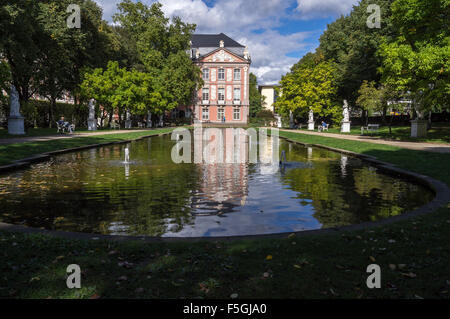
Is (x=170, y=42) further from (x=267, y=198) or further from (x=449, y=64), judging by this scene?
(x=267, y=198)

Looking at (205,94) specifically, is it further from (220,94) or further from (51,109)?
(51,109)

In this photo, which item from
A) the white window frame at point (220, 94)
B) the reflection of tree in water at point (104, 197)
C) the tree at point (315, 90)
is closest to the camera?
the reflection of tree in water at point (104, 197)

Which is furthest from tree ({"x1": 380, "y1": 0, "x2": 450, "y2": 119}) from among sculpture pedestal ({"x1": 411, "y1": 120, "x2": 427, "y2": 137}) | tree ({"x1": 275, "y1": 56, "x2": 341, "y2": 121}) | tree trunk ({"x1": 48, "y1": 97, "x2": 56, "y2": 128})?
tree trunk ({"x1": 48, "y1": 97, "x2": 56, "y2": 128})

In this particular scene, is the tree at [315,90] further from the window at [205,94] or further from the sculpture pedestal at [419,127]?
the window at [205,94]

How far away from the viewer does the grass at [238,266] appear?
11.4 ft

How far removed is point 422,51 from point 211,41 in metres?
71.7

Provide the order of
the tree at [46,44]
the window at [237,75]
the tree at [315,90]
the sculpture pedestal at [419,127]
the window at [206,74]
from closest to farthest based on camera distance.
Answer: the sculpture pedestal at [419,127], the tree at [46,44], the tree at [315,90], the window at [206,74], the window at [237,75]

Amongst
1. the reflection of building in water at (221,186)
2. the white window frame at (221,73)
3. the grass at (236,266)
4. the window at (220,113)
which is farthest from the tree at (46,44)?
the window at (220,113)

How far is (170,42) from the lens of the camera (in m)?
60.3

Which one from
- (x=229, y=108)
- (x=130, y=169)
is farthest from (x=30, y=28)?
(x=229, y=108)

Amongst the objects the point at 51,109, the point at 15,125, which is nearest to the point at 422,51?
the point at 15,125

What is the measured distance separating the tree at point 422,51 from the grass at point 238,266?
64.2 ft
